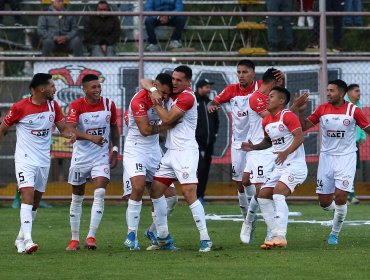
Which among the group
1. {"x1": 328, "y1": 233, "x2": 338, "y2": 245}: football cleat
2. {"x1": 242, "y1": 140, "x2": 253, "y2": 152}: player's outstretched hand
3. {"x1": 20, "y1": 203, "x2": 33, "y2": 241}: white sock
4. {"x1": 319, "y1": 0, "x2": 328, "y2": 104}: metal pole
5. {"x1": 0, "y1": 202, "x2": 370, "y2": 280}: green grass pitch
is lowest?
{"x1": 0, "y1": 202, "x2": 370, "y2": 280}: green grass pitch

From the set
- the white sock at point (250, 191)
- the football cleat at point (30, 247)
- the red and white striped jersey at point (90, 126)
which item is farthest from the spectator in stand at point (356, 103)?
the football cleat at point (30, 247)

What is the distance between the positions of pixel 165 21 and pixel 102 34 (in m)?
1.68

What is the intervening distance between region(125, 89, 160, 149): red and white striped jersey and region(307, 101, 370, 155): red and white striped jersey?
91.6 inches

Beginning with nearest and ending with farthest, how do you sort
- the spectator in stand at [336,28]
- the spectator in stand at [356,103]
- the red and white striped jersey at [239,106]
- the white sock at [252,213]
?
1. the white sock at [252,213]
2. the red and white striped jersey at [239,106]
3. the spectator in stand at [356,103]
4. the spectator in stand at [336,28]

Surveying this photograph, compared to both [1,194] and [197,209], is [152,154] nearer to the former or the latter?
[197,209]

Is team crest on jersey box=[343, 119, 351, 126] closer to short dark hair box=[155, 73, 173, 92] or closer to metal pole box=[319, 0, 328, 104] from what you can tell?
short dark hair box=[155, 73, 173, 92]

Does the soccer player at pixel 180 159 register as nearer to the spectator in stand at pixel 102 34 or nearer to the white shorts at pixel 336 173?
the white shorts at pixel 336 173

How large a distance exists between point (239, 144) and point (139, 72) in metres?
6.44

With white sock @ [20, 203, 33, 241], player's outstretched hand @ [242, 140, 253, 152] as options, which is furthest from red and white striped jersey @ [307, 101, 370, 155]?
white sock @ [20, 203, 33, 241]

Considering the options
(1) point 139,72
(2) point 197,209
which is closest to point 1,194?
(1) point 139,72

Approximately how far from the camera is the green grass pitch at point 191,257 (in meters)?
11.5

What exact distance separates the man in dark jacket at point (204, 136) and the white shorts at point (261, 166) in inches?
260

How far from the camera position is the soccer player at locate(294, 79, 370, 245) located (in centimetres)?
1480

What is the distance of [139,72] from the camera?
22438mm
